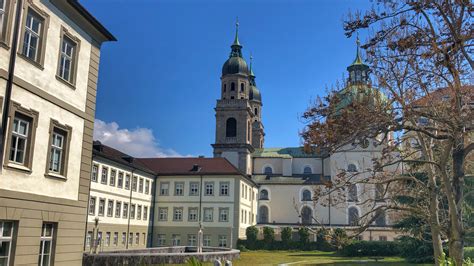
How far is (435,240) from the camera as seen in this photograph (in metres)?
12.3

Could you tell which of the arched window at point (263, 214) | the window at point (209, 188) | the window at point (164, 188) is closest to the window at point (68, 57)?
the window at point (209, 188)

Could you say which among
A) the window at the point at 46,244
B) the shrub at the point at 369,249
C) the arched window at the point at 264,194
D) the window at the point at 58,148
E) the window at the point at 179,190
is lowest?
the shrub at the point at 369,249

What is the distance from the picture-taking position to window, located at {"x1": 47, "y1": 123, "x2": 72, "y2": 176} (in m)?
13.5

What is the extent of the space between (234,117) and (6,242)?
5705cm

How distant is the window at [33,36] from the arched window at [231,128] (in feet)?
182

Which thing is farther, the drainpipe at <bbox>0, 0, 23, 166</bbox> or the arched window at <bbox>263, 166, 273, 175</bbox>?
the arched window at <bbox>263, 166, 273, 175</bbox>

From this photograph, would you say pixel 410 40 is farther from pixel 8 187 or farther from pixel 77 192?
pixel 77 192

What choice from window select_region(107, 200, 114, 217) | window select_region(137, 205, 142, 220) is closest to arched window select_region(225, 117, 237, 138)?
window select_region(137, 205, 142, 220)

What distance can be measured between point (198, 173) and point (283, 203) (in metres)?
17.8

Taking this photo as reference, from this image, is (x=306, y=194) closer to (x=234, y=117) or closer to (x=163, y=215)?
(x=234, y=117)

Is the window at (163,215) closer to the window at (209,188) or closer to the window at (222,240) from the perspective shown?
the window at (209,188)

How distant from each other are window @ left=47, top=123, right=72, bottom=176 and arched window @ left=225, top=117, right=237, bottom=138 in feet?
177

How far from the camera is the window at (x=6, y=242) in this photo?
11.4 m

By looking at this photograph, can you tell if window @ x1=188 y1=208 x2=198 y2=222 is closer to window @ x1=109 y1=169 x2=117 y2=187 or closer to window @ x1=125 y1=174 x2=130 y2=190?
window @ x1=125 y1=174 x2=130 y2=190
